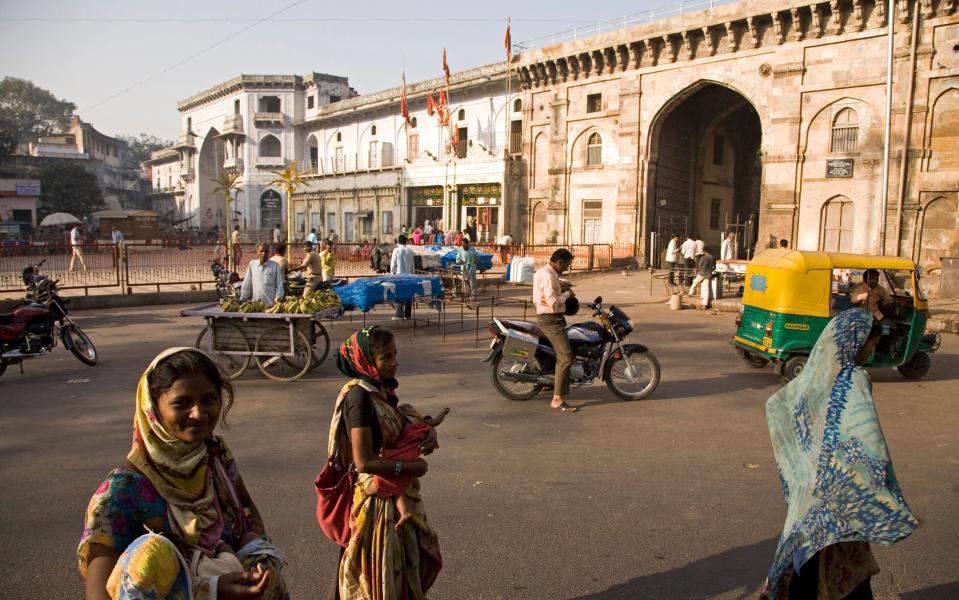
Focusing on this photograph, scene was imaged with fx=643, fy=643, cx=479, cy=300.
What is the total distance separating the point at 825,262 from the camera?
804cm

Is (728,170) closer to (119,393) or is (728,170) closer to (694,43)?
(694,43)

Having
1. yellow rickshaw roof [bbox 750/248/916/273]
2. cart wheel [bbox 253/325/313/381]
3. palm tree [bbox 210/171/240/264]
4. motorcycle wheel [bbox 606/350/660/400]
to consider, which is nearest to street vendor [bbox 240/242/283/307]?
cart wheel [bbox 253/325/313/381]

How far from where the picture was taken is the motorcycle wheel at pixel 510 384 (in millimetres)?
7125

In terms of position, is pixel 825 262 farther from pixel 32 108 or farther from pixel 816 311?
pixel 32 108

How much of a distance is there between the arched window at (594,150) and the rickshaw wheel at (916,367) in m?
20.5

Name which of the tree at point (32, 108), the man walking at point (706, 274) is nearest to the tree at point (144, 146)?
the tree at point (32, 108)

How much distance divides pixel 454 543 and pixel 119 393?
523 centimetres

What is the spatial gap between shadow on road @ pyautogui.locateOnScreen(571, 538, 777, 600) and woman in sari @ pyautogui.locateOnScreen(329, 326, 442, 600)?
1145 millimetres

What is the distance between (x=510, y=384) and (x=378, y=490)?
4.75 metres

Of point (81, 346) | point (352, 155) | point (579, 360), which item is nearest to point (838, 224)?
point (579, 360)

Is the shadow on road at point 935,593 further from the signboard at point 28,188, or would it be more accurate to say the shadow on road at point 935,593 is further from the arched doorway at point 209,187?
the arched doorway at point 209,187

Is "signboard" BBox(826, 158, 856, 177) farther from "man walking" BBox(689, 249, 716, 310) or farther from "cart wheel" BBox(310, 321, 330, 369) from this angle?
"cart wheel" BBox(310, 321, 330, 369)

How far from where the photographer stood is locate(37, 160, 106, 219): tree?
48.1 m

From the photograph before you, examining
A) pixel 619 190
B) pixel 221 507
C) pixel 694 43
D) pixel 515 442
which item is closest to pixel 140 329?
pixel 515 442
